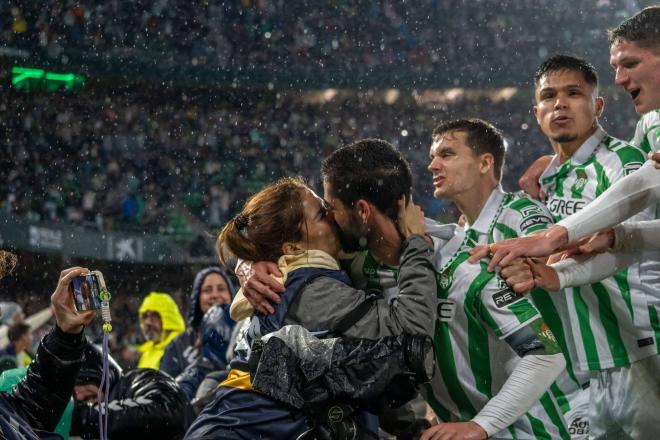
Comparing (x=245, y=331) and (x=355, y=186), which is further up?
(x=355, y=186)

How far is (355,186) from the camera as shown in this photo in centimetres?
261

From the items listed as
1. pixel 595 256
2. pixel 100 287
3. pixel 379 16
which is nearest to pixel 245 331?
pixel 100 287

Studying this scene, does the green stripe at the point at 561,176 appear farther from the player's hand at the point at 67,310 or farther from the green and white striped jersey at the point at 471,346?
the player's hand at the point at 67,310

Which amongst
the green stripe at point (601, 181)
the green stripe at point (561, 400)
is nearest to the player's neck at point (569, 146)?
the green stripe at point (601, 181)

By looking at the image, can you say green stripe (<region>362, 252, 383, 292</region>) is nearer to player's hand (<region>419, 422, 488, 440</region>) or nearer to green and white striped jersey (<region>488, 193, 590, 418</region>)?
green and white striped jersey (<region>488, 193, 590, 418</region>)

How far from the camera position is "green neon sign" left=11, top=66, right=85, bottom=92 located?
2033 centimetres

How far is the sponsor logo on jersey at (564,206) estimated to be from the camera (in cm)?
326

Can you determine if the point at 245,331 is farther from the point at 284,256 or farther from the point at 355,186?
the point at 355,186

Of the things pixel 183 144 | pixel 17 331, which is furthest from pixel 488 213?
pixel 183 144

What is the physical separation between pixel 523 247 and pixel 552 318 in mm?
779

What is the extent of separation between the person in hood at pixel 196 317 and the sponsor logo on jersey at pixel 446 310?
135 inches

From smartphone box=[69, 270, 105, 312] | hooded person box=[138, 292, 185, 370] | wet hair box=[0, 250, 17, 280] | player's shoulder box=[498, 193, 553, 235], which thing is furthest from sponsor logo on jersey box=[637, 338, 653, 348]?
hooded person box=[138, 292, 185, 370]

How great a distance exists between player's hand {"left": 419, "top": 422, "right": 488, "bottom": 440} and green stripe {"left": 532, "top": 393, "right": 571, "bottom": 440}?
409mm

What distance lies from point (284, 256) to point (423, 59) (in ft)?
66.5
